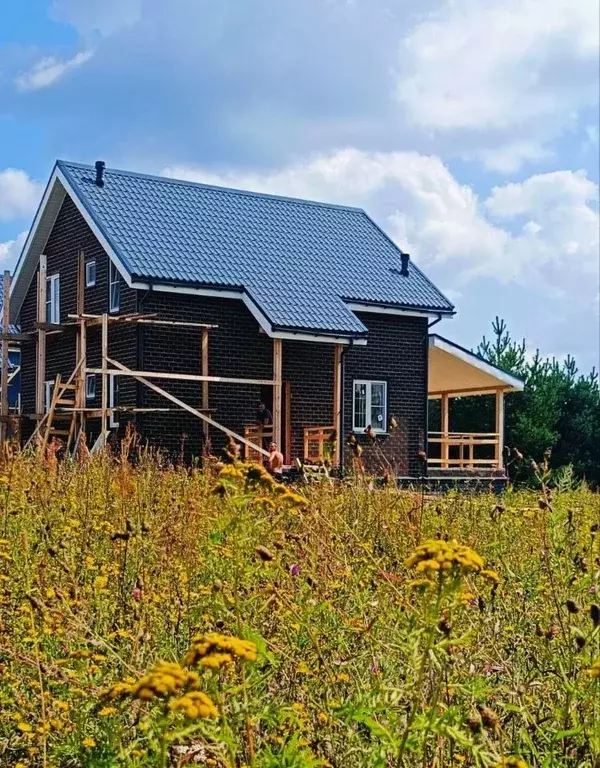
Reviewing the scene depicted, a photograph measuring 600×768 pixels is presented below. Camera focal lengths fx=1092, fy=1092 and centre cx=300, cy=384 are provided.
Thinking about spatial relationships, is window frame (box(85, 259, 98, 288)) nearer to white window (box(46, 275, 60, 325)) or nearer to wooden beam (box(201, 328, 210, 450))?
white window (box(46, 275, 60, 325))

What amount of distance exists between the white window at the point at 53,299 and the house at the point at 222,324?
59 millimetres

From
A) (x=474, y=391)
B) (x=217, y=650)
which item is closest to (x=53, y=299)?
(x=474, y=391)

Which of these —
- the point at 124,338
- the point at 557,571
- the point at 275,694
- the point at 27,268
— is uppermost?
the point at 27,268

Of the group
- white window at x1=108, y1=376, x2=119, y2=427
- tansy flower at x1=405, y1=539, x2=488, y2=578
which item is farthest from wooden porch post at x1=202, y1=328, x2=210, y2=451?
tansy flower at x1=405, y1=539, x2=488, y2=578

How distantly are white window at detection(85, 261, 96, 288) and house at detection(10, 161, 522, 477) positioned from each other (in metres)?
0.04

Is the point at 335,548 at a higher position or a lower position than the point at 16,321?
lower

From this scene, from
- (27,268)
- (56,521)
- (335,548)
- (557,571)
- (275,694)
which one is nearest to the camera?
(275,694)

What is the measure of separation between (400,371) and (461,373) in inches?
83.3

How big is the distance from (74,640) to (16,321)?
25.8 m

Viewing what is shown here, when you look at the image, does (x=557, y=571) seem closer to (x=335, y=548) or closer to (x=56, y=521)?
(x=335, y=548)

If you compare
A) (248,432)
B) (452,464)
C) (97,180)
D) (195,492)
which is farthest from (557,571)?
(452,464)

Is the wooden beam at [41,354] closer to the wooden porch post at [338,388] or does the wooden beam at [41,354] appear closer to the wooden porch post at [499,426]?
the wooden porch post at [338,388]

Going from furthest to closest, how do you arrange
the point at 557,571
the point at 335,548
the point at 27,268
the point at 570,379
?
the point at 570,379
the point at 27,268
the point at 335,548
the point at 557,571

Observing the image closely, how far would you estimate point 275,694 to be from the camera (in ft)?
14.5
